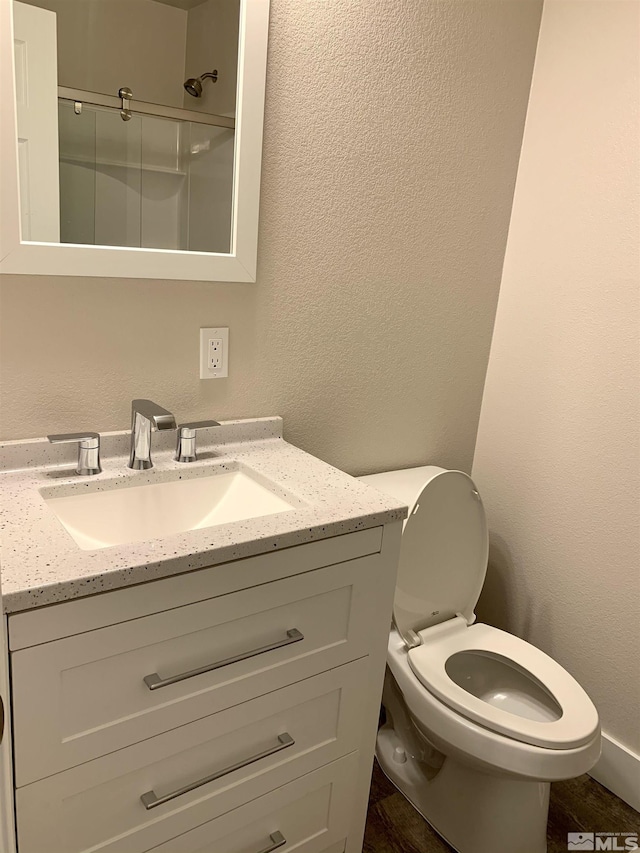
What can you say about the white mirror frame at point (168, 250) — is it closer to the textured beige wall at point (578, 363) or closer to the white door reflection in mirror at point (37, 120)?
the white door reflection in mirror at point (37, 120)

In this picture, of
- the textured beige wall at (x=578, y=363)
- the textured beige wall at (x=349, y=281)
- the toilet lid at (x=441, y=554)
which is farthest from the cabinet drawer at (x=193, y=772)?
the textured beige wall at (x=578, y=363)

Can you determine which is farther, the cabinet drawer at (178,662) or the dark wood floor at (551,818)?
the dark wood floor at (551,818)

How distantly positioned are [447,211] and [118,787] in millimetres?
1509

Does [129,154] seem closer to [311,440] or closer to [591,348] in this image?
[311,440]

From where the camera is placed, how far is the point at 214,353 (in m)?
1.49

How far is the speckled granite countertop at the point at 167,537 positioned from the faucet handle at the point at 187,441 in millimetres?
19

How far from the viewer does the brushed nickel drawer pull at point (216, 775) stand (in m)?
1.09

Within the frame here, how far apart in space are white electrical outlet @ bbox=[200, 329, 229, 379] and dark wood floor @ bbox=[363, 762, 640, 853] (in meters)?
1.19

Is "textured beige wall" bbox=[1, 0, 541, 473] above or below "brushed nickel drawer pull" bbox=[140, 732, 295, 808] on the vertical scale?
above

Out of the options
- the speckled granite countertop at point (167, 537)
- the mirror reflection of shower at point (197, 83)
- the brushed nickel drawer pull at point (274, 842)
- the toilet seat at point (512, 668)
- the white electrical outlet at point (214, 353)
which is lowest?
the brushed nickel drawer pull at point (274, 842)

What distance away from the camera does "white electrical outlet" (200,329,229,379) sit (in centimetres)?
147

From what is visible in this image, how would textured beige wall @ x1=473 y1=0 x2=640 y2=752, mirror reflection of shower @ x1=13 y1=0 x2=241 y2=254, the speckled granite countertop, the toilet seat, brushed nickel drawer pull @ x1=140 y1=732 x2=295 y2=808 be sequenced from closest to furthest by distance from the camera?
the speckled granite countertop
brushed nickel drawer pull @ x1=140 y1=732 x2=295 y2=808
mirror reflection of shower @ x1=13 y1=0 x2=241 y2=254
the toilet seat
textured beige wall @ x1=473 y1=0 x2=640 y2=752

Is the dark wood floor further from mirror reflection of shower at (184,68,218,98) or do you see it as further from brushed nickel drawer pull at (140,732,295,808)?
mirror reflection of shower at (184,68,218,98)

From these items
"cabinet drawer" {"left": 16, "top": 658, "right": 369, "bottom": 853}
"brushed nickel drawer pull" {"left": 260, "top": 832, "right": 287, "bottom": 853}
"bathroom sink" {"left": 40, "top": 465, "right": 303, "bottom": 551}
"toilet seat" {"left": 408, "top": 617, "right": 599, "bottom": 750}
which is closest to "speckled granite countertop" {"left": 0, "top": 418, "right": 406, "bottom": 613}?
"bathroom sink" {"left": 40, "top": 465, "right": 303, "bottom": 551}
